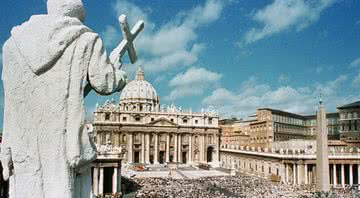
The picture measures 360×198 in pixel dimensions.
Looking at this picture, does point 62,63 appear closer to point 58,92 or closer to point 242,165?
point 58,92

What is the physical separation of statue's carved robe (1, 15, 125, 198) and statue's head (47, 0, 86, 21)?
4.3 inches

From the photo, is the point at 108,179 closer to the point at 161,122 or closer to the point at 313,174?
the point at 313,174

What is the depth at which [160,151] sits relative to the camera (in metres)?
73.9

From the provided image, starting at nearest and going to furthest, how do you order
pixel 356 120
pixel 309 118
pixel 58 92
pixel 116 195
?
pixel 58 92 < pixel 116 195 < pixel 356 120 < pixel 309 118

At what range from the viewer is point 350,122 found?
64250 mm

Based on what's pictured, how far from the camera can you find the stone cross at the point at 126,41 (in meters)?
4.80

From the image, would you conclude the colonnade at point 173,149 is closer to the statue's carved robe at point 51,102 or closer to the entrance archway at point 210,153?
the entrance archway at point 210,153

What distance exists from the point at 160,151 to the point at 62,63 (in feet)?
231

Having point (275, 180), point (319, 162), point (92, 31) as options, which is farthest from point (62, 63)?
point (275, 180)

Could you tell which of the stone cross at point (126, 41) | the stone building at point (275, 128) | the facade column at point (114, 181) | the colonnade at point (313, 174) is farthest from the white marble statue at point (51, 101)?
the stone building at point (275, 128)

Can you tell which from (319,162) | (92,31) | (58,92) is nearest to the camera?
(58,92)

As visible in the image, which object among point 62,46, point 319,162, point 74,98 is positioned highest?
point 62,46

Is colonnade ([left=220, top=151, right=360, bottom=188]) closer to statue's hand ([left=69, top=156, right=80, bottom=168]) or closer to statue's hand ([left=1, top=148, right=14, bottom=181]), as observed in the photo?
statue's hand ([left=69, top=156, right=80, bottom=168])

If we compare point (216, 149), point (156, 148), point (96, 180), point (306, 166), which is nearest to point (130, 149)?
point (156, 148)
